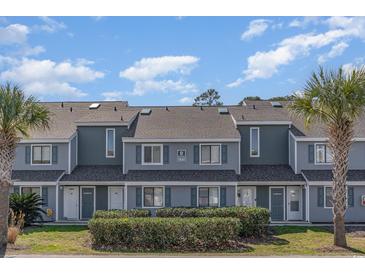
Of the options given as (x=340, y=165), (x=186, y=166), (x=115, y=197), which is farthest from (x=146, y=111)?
(x=340, y=165)

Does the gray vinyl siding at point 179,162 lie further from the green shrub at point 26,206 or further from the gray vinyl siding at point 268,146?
the green shrub at point 26,206

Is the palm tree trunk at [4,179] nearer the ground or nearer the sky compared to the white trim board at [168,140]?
nearer the ground

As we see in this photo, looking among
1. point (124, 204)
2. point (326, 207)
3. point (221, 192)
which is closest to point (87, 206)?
point (124, 204)

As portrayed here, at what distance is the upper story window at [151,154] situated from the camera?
1127 inches

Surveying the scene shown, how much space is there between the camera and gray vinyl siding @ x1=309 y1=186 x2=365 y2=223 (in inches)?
1050

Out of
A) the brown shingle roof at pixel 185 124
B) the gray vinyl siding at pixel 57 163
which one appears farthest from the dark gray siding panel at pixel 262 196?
the gray vinyl siding at pixel 57 163

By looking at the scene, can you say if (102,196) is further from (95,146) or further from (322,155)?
(322,155)

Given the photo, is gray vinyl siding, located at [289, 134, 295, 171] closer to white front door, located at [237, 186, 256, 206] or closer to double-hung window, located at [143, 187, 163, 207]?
white front door, located at [237, 186, 256, 206]

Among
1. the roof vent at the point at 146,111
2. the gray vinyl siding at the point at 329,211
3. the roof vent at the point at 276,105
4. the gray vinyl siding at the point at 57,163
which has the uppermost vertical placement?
the roof vent at the point at 276,105

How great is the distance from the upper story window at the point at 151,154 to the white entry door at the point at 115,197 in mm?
2225

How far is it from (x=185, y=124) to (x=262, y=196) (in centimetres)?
673

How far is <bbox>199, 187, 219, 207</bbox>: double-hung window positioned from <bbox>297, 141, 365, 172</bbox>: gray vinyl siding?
5308mm

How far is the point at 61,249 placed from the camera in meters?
17.8

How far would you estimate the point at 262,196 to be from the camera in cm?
2797
